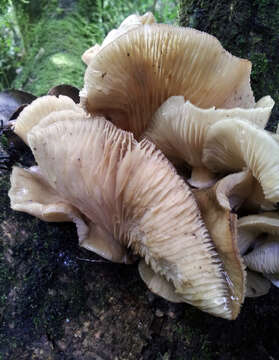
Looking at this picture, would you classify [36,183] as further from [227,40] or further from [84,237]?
[227,40]

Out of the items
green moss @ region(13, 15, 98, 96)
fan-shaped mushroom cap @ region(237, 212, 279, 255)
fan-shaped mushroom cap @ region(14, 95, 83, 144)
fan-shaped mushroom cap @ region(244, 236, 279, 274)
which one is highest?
fan-shaped mushroom cap @ region(14, 95, 83, 144)

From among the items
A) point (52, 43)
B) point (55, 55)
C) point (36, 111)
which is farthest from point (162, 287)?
point (52, 43)

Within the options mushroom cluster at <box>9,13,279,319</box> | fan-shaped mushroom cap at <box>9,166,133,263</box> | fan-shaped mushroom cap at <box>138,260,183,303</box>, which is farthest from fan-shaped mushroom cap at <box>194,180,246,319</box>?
fan-shaped mushroom cap at <box>9,166,133,263</box>

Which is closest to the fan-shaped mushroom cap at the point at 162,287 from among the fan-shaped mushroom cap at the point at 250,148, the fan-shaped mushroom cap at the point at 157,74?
the fan-shaped mushroom cap at the point at 250,148

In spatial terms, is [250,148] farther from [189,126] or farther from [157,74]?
[157,74]

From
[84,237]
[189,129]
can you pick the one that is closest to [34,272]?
[84,237]

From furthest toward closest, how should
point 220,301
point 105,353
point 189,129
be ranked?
point 189,129 → point 105,353 → point 220,301

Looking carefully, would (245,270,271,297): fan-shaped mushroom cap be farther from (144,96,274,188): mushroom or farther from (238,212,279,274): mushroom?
(144,96,274,188): mushroom

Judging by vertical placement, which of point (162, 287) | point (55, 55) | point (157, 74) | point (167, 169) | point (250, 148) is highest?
point (157, 74)
